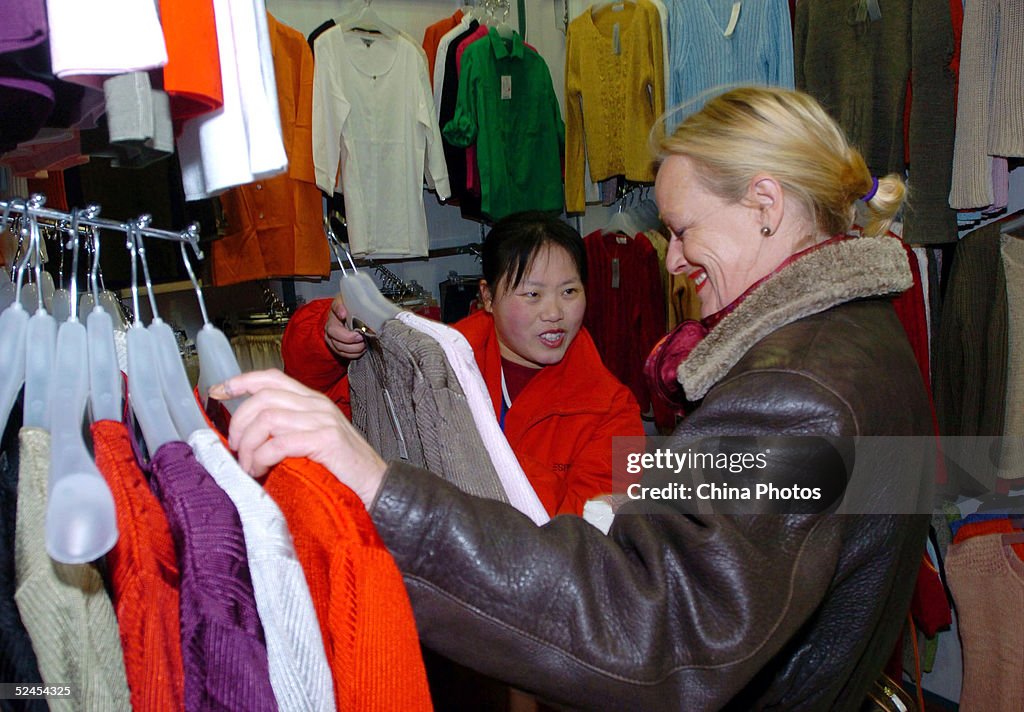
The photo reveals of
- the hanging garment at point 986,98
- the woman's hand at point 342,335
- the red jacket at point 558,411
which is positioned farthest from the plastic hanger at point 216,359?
the hanging garment at point 986,98

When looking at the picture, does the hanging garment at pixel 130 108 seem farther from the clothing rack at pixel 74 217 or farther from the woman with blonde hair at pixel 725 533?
the woman with blonde hair at pixel 725 533

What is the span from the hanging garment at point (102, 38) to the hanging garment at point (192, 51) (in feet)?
0.14

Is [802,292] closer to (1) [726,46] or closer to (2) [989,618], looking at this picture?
(2) [989,618]

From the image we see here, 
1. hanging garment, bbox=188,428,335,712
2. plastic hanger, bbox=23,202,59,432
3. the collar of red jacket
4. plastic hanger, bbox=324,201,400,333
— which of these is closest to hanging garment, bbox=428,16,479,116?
the collar of red jacket

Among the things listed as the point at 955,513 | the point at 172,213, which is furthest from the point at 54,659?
the point at 955,513

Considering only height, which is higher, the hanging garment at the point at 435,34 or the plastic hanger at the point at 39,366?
the hanging garment at the point at 435,34

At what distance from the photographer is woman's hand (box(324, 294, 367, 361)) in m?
1.65

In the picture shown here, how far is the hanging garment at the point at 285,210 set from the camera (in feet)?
10.8

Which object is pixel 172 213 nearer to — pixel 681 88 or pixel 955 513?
pixel 681 88

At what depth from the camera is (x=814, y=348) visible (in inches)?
39.9

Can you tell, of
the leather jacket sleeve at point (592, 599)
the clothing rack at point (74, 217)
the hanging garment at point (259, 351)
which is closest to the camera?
the leather jacket sleeve at point (592, 599)

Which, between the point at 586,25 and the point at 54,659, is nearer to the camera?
the point at 54,659

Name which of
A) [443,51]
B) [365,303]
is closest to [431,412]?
[365,303]

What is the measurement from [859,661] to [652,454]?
416 millimetres
